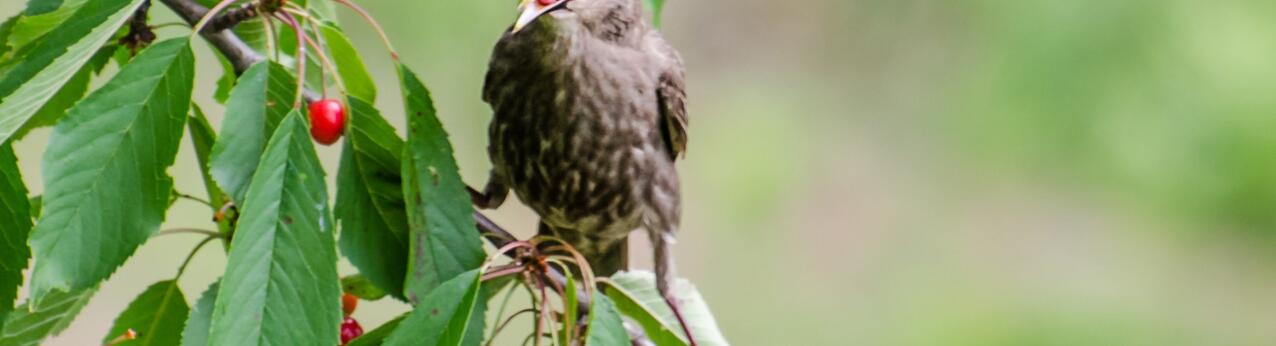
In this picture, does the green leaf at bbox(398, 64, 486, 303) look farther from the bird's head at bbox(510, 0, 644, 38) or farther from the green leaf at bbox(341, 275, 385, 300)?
the bird's head at bbox(510, 0, 644, 38)

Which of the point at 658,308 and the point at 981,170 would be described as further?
the point at 981,170

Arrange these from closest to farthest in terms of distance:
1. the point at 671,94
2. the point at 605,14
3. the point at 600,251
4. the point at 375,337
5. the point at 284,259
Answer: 1. the point at 284,259
2. the point at 375,337
3. the point at 605,14
4. the point at 671,94
5. the point at 600,251

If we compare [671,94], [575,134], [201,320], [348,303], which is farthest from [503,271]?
[671,94]

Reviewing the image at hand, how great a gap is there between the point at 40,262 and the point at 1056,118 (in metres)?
4.58

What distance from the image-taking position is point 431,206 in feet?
4.48

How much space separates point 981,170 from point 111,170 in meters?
4.64

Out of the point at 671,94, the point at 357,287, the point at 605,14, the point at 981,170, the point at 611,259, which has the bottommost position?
the point at 981,170

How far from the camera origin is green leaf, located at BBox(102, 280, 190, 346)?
4.82 feet

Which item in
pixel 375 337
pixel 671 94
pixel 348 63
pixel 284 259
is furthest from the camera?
pixel 671 94

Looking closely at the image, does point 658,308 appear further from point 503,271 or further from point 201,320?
point 201,320

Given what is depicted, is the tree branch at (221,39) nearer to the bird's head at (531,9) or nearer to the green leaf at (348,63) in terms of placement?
the green leaf at (348,63)

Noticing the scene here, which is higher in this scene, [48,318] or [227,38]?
[227,38]

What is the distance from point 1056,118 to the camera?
5.45 meters

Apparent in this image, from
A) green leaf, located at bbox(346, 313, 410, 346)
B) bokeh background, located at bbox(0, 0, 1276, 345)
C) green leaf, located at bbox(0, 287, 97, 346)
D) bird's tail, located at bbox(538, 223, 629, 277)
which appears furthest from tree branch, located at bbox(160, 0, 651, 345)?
bokeh background, located at bbox(0, 0, 1276, 345)
